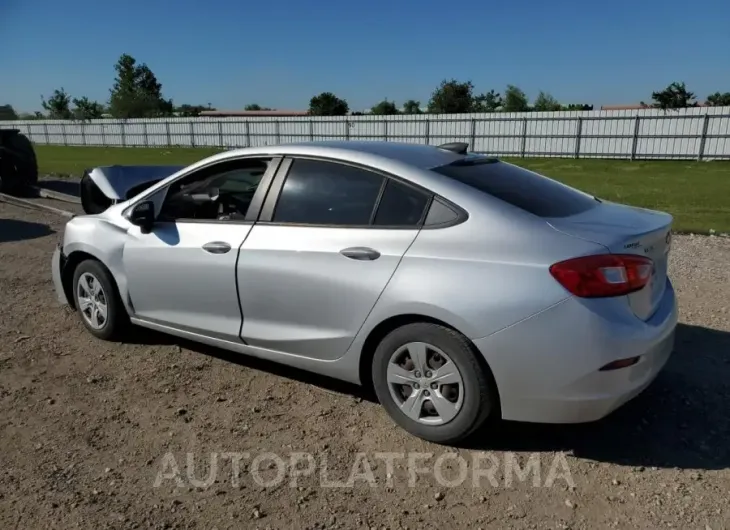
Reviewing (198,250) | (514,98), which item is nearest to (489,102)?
(514,98)

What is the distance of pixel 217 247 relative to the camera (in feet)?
12.8

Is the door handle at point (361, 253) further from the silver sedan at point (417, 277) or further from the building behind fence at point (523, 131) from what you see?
the building behind fence at point (523, 131)

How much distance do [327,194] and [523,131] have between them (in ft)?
94.6

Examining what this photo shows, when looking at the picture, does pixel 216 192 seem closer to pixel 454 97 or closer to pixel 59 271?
pixel 59 271

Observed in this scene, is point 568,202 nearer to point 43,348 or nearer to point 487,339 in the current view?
point 487,339

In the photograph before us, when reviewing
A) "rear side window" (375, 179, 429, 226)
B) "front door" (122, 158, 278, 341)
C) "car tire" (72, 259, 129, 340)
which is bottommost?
"car tire" (72, 259, 129, 340)

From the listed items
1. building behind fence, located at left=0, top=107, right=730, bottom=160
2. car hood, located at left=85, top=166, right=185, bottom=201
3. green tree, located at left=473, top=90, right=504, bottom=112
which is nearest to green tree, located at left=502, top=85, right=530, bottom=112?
green tree, located at left=473, top=90, right=504, bottom=112

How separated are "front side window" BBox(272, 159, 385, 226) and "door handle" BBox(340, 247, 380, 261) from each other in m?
0.17

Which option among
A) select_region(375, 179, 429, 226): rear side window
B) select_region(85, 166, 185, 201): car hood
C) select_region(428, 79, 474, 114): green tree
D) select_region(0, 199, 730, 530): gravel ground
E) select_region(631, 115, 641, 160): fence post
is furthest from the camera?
select_region(428, 79, 474, 114): green tree

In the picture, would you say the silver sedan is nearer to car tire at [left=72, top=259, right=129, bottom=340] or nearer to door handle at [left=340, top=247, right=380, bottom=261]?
door handle at [left=340, top=247, right=380, bottom=261]

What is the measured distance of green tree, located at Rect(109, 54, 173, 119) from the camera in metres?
62.0

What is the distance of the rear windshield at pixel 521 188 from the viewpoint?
3.29 metres

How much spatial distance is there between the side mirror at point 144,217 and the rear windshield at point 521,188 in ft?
6.87

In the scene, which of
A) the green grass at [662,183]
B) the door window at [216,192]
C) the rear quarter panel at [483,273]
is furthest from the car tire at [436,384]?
the green grass at [662,183]
